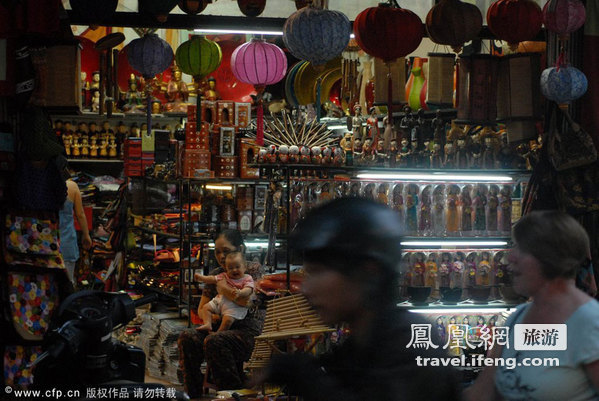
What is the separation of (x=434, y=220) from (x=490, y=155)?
685 millimetres

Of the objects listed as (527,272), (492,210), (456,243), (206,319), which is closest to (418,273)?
(456,243)

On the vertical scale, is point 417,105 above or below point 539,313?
above

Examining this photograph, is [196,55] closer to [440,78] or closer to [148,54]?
[148,54]

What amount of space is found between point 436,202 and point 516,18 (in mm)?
1412

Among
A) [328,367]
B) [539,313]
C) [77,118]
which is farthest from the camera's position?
[77,118]

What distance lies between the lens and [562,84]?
520cm

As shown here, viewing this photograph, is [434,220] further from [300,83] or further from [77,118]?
[77,118]

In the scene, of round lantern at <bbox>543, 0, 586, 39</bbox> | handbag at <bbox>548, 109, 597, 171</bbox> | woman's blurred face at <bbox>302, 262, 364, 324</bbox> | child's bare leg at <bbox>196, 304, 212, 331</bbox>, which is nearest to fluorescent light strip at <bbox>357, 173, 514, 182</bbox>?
handbag at <bbox>548, 109, 597, 171</bbox>

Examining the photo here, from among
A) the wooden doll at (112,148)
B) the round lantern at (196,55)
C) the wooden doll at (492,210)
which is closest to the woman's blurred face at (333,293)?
the wooden doll at (492,210)

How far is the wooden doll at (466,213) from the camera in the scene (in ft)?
19.7

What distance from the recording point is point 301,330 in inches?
202

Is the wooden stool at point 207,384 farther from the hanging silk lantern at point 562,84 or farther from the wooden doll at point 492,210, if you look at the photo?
the hanging silk lantern at point 562,84

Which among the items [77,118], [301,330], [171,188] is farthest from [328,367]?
[77,118]

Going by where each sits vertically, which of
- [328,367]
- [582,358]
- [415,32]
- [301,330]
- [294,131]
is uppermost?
[415,32]
